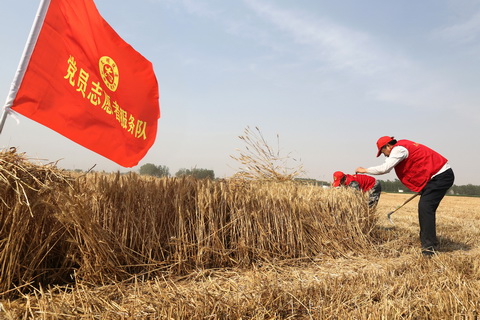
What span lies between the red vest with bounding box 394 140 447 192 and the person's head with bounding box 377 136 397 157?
17 centimetres

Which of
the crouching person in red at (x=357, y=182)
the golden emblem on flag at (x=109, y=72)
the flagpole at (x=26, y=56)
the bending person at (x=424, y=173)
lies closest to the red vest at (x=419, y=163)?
the bending person at (x=424, y=173)

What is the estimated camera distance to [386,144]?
5098mm

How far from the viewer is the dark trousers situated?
4668 millimetres

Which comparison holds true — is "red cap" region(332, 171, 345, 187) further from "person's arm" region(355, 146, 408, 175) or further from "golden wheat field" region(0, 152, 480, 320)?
"person's arm" region(355, 146, 408, 175)

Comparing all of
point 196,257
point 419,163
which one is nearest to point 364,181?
point 419,163

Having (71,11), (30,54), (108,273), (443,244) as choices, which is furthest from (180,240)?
(443,244)

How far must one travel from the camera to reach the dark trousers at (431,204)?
184 inches

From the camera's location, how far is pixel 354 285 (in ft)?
9.61

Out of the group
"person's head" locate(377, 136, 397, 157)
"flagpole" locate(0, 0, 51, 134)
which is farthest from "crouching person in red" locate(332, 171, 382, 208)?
"flagpole" locate(0, 0, 51, 134)

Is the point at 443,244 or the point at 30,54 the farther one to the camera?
the point at 443,244

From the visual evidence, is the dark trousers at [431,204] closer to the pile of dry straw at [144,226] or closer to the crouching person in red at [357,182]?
the pile of dry straw at [144,226]

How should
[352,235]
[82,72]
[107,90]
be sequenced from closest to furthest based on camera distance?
[82,72] → [107,90] → [352,235]

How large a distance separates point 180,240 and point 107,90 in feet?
5.77

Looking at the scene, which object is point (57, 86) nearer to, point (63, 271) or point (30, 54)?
point (30, 54)
